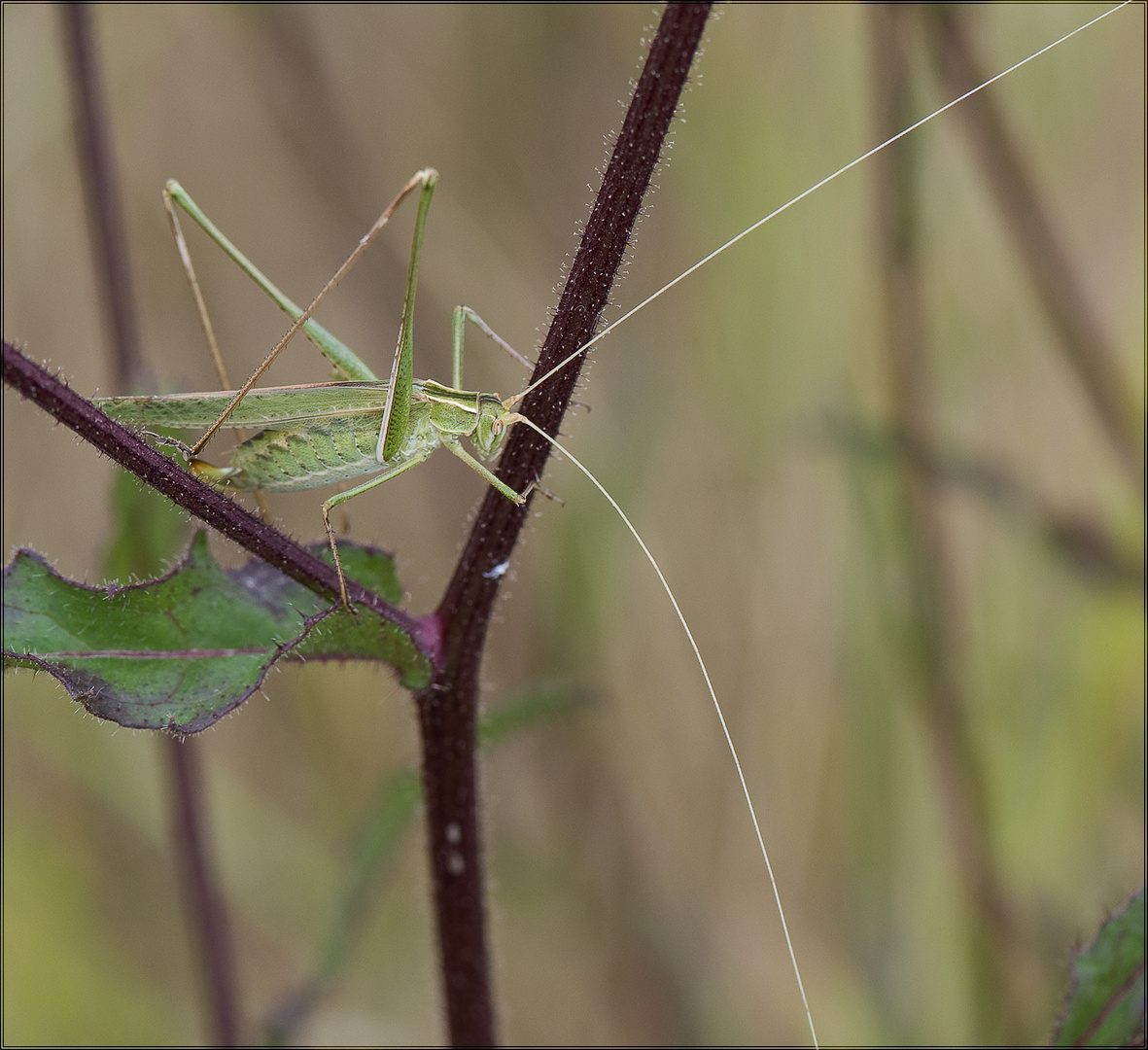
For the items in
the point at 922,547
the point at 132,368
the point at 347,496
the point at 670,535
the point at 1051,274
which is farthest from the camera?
the point at 670,535

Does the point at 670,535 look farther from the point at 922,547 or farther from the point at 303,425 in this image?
the point at 303,425

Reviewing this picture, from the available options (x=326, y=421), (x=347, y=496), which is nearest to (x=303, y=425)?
(x=326, y=421)

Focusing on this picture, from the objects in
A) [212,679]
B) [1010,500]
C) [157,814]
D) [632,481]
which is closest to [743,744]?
[632,481]

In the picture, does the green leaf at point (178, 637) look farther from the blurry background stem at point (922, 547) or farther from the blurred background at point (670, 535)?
the blurry background stem at point (922, 547)

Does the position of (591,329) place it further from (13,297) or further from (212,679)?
(13,297)

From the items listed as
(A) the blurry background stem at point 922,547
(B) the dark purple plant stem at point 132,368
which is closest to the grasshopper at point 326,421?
(B) the dark purple plant stem at point 132,368
